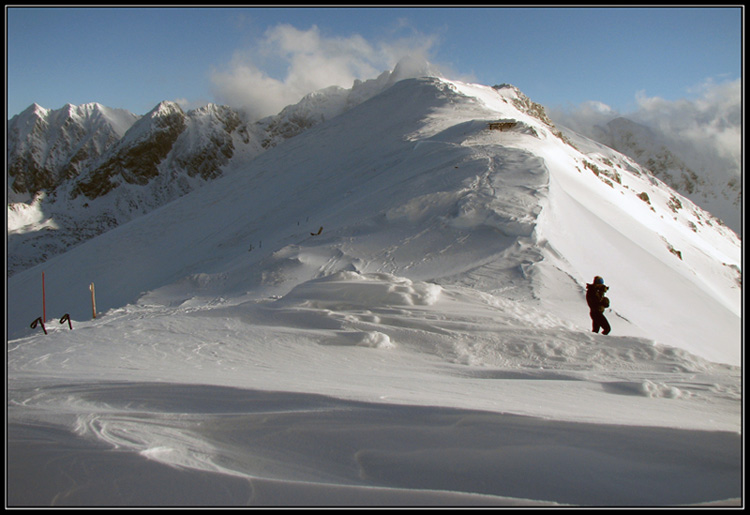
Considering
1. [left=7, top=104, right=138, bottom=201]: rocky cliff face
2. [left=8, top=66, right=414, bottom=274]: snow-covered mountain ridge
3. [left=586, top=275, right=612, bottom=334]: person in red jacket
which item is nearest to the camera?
[left=586, top=275, right=612, bottom=334]: person in red jacket

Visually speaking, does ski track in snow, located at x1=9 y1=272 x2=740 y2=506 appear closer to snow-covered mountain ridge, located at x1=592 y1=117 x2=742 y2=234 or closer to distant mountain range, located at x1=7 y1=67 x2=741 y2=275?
distant mountain range, located at x1=7 y1=67 x2=741 y2=275

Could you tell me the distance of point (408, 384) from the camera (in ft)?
12.7

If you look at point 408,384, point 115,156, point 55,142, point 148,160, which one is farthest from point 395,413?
point 55,142

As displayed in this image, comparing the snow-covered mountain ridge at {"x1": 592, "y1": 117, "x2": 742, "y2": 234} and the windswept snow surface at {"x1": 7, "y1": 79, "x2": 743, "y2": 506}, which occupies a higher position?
the snow-covered mountain ridge at {"x1": 592, "y1": 117, "x2": 742, "y2": 234}

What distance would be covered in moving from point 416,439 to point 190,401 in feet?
4.85

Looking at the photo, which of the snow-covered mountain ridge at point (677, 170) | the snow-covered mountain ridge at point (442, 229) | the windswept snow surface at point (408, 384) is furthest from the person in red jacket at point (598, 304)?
the snow-covered mountain ridge at point (677, 170)

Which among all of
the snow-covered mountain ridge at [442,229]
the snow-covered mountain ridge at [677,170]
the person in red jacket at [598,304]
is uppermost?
the snow-covered mountain ridge at [677,170]

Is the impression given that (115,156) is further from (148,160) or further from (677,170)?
(677,170)

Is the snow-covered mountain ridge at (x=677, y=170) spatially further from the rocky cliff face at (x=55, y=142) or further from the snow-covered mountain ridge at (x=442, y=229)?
the rocky cliff face at (x=55, y=142)

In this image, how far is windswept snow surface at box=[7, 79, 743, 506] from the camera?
8.79ft

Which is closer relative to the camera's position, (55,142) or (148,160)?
(148,160)

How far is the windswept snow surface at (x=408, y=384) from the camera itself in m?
2.68

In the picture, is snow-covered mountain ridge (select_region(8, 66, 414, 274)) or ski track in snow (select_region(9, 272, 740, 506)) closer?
ski track in snow (select_region(9, 272, 740, 506))

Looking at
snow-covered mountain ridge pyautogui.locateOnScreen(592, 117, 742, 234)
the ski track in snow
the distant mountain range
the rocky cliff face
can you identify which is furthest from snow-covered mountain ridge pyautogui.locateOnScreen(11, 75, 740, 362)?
the rocky cliff face
